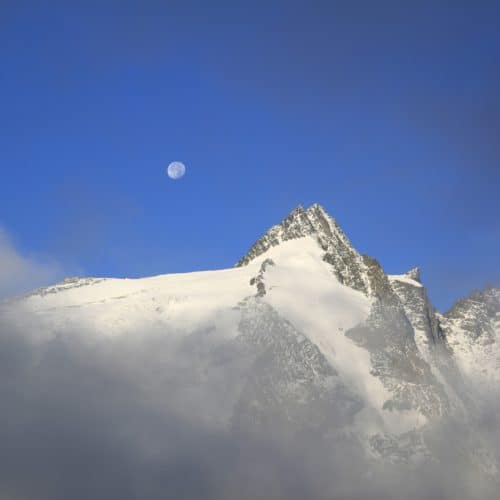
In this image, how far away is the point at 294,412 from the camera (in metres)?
132

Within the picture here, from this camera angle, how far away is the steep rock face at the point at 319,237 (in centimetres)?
17850

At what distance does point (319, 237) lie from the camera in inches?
7338

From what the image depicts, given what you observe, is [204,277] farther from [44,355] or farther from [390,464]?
[390,464]

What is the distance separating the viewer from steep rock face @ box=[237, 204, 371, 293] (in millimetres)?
178500

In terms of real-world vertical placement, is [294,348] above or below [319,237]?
below

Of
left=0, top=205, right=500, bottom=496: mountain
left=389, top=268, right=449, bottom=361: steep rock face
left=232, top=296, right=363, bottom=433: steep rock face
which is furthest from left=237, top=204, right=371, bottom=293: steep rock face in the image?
left=232, top=296, right=363, bottom=433: steep rock face

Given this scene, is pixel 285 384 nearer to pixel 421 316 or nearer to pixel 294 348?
pixel 294 348

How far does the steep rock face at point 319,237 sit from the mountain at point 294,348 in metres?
1.55

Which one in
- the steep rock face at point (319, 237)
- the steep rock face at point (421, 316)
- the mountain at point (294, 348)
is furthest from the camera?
the steep rock face at point (319, 237)

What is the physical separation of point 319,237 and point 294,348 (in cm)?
5147

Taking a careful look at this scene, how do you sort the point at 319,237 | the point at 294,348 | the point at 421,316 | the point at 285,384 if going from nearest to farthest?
the point at 285,384 → the point at 294,348 → the point at 421,316 → the point at 319,237

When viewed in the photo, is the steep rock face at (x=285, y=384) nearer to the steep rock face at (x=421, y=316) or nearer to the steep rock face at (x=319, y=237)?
the steep rock face at (x=319, y=237)

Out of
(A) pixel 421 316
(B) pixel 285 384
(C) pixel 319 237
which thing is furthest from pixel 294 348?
(A) pixel 421 316

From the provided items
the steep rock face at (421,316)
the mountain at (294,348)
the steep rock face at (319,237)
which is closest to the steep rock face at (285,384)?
the mountain at (294,348)
